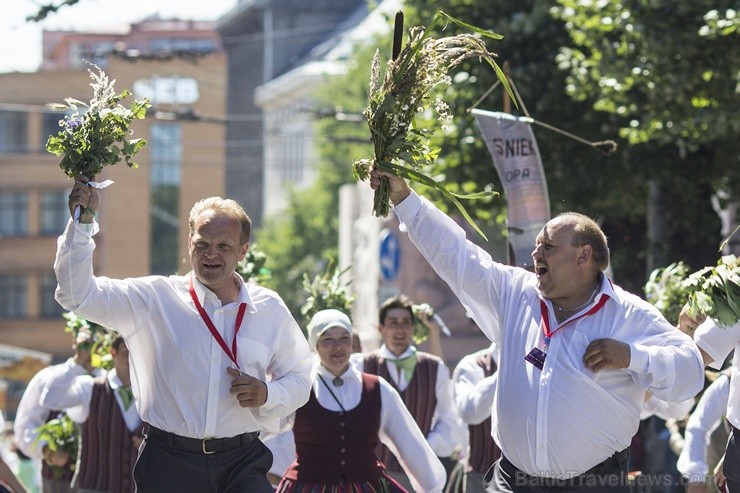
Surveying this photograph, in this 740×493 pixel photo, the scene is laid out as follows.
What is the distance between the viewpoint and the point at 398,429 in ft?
30.9

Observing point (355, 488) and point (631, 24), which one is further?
point (631, 24)

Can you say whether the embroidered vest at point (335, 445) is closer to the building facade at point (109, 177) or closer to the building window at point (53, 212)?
the building facade at point (109, 177)

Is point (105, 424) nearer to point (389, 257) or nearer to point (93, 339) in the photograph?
point (93, 339)

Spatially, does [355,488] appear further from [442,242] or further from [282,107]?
[282,107]

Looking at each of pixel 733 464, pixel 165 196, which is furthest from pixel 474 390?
pixel 165 196

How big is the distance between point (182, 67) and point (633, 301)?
239 feet

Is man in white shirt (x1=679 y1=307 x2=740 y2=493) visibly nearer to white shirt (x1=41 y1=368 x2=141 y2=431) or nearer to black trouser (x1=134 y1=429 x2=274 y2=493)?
black trouser (x1=134 y1=429 x2=274 y2=493)

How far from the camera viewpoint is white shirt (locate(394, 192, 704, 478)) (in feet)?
23.1

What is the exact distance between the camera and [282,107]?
6881 cm

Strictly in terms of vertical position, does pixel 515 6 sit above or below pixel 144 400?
above

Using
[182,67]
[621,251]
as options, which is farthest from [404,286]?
[182,67]

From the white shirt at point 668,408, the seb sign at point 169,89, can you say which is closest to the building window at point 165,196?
the seb sign at point 169,89

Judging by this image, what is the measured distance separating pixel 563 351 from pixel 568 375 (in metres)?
0.11

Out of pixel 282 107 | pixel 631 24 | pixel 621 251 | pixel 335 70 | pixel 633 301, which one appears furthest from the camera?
pixel 282 107
